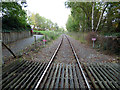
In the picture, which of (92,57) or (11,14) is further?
(11,14)

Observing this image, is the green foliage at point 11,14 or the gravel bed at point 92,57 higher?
the green foliage at point 11,14

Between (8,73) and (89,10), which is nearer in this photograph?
(8,73)

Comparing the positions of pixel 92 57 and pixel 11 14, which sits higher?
pixel 11 14

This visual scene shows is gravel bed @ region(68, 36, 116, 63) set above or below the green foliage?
below

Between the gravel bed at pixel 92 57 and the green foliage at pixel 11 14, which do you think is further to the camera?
the green foliage at pixel 11 14

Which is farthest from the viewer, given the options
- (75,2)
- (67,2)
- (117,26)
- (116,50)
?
(67,2)

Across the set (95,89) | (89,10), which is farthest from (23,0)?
(89,10)

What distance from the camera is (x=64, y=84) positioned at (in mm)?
2557

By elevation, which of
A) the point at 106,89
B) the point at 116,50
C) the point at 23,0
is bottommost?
the point at 106,89

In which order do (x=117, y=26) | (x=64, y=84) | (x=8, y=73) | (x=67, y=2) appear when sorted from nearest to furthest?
(x=64, y=84), (x=8, y=73), (x=117, y=26), (x=67, y=2)

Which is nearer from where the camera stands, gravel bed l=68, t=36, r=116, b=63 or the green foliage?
gravel bed l=68, t=36, r=116, b=63

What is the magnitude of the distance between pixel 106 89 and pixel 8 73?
379 cm

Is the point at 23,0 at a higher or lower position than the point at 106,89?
higher

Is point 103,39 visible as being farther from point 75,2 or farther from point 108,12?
point 108,12
